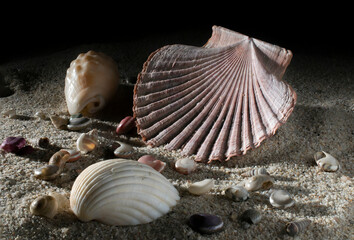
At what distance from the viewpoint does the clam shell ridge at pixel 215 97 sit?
5.57 feet

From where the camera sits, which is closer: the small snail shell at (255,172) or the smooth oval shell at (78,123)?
the small snail shell at (255,172)

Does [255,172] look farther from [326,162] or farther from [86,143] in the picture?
[86,143]

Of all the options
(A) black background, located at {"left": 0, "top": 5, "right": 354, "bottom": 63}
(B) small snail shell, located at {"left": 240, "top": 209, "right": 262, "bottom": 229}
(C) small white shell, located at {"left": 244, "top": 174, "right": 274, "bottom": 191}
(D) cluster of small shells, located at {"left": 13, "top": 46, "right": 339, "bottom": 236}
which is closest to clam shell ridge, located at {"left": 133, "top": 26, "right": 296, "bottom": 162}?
(C) small white shell, located at {"left": 244, "top": 174, "right": 274, "bottom": 191}

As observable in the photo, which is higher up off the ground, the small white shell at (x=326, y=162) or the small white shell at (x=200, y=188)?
the small white shell at (x=326, y=162)

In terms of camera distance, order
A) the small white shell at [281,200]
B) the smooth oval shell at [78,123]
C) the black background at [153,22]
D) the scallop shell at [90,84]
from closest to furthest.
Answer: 1. the small white shell at [281,200]
2. the smooth oval shell at [78,123]
3. the scallop shell at [90,84]
4. the black background at [153,22]

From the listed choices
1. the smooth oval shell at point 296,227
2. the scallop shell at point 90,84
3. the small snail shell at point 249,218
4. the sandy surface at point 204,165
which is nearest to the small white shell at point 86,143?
the sandy surface at point 204,165

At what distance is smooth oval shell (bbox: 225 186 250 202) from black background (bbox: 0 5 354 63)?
1.80 m

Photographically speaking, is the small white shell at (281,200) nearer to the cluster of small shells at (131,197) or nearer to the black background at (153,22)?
the cluster of small shells at (131,197)

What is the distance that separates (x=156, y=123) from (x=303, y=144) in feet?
2.18

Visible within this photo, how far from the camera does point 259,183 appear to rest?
1458mm

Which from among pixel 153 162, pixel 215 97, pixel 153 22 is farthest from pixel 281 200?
pixel 153 22

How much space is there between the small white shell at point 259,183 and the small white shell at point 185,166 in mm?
227

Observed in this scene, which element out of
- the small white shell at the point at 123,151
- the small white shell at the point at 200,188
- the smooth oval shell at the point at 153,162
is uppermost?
the small white shell at the point at 200,188

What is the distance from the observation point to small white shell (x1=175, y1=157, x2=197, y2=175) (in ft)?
5.21
